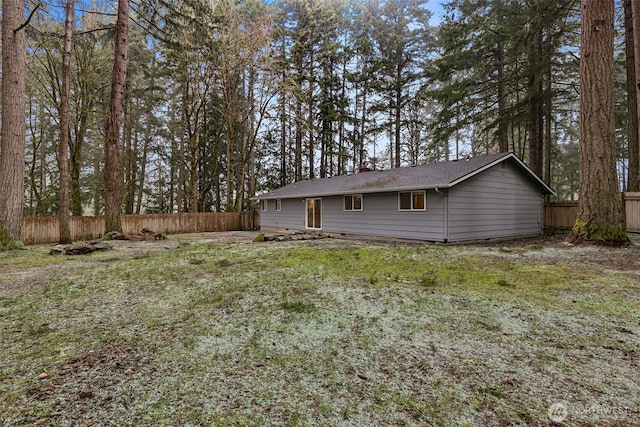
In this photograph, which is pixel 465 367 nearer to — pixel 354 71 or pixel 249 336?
pixel 249 336

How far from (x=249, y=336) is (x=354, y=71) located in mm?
21022

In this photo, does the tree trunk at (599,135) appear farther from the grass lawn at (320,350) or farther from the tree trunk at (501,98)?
the tree trunk at (501,98)

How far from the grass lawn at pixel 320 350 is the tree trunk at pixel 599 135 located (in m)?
3.46

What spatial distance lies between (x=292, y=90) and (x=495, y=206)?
445 inches

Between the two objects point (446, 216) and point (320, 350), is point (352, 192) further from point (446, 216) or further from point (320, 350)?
point (320, 350)

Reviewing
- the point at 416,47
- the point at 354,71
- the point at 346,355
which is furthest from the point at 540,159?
the point at 346,355

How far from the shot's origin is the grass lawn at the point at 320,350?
1654mm

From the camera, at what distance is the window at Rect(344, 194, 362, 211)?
1237cm

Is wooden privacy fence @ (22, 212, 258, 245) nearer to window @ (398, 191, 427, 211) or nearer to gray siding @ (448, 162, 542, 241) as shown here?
window @ (398, 191, 427, 211)

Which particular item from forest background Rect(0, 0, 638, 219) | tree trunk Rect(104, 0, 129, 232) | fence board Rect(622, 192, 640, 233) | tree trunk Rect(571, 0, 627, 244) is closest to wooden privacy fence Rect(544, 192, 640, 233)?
fence board Rect(622, 192, 640, 233)

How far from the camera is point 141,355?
2.27 m

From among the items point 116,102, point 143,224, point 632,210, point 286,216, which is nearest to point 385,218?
point 286,216

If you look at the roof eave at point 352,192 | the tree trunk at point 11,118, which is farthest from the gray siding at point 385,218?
the tree trunk at point 11,118

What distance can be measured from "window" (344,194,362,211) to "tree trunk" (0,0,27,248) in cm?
1006
